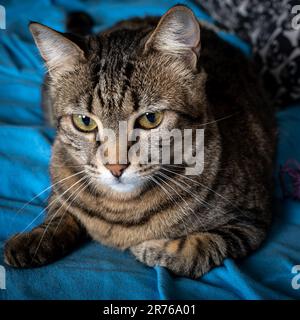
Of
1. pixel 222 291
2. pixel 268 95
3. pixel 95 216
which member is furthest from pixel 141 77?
pixel 268 95

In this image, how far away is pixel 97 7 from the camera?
2.43 meters

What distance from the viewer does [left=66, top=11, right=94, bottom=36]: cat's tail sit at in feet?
6.31

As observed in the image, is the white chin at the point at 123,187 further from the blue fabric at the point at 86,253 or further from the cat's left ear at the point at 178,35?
the cat's left ear at the point at 178,35

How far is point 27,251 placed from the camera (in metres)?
1.06

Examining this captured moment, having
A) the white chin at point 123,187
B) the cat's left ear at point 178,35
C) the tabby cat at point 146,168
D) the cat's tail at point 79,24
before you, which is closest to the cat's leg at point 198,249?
the tabby cat at point 146,168

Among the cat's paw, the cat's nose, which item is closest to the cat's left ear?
the cat's nose

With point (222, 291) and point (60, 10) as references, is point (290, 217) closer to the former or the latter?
point (222, 291)

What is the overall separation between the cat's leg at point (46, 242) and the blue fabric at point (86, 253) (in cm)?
2

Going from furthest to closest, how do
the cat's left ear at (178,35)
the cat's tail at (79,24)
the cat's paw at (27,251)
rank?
1. the cat's tail at (79,24)
2. the cat's paw at (27,251)
3. the cat's left ear at (178,35)

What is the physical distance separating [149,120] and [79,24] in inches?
45.6

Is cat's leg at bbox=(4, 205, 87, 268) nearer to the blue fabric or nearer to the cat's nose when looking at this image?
the blue fabric

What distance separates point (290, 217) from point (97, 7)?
5.52 feet

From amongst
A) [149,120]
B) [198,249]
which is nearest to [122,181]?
[149,120]

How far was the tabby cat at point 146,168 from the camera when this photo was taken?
988mm
